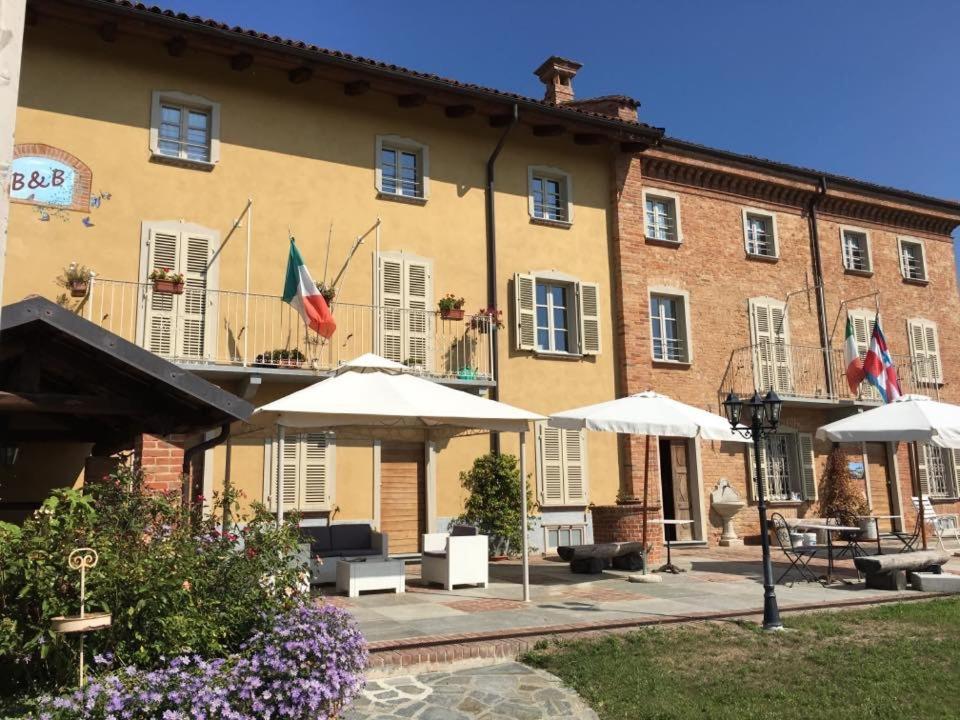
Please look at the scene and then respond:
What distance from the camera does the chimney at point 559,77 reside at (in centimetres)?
1695

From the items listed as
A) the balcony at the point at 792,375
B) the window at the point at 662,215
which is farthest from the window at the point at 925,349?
the window at the point at 662,215

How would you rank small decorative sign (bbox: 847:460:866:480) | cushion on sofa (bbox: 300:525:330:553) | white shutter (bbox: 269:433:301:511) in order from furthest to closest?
small decorative sign (bbox: 847:460:866:480), white shutter (bbox: 269:433:301:511), cushion on sofa (bbox: 300:525:330:553)

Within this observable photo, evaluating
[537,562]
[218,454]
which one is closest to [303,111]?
[218,454]

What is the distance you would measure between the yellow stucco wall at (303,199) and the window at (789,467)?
161 inches

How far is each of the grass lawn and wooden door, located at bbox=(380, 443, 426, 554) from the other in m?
6.41

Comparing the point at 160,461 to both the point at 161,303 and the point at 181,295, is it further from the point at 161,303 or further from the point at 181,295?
the point at 181,295

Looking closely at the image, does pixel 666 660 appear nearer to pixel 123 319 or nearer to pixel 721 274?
pixel 123 319

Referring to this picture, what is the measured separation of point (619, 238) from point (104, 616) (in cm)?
1295

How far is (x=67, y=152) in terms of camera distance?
1112 cm

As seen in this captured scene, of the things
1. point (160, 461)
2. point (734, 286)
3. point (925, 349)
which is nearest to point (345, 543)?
point (160, 461)

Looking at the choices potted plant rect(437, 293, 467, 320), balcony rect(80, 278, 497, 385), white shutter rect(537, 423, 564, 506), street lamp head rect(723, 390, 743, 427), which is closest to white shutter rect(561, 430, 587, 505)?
white shutter rect(537, 423, 564, 506)

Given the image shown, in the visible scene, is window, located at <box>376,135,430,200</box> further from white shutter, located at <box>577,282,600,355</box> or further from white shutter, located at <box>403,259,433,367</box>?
white shutter, located at <box>577,282,600,355</box>

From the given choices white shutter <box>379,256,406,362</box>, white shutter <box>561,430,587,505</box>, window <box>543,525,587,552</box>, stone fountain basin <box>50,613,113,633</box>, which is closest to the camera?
stone fountain basin <box>50,613,113,633</box>

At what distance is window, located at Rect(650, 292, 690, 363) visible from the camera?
1580 cm
